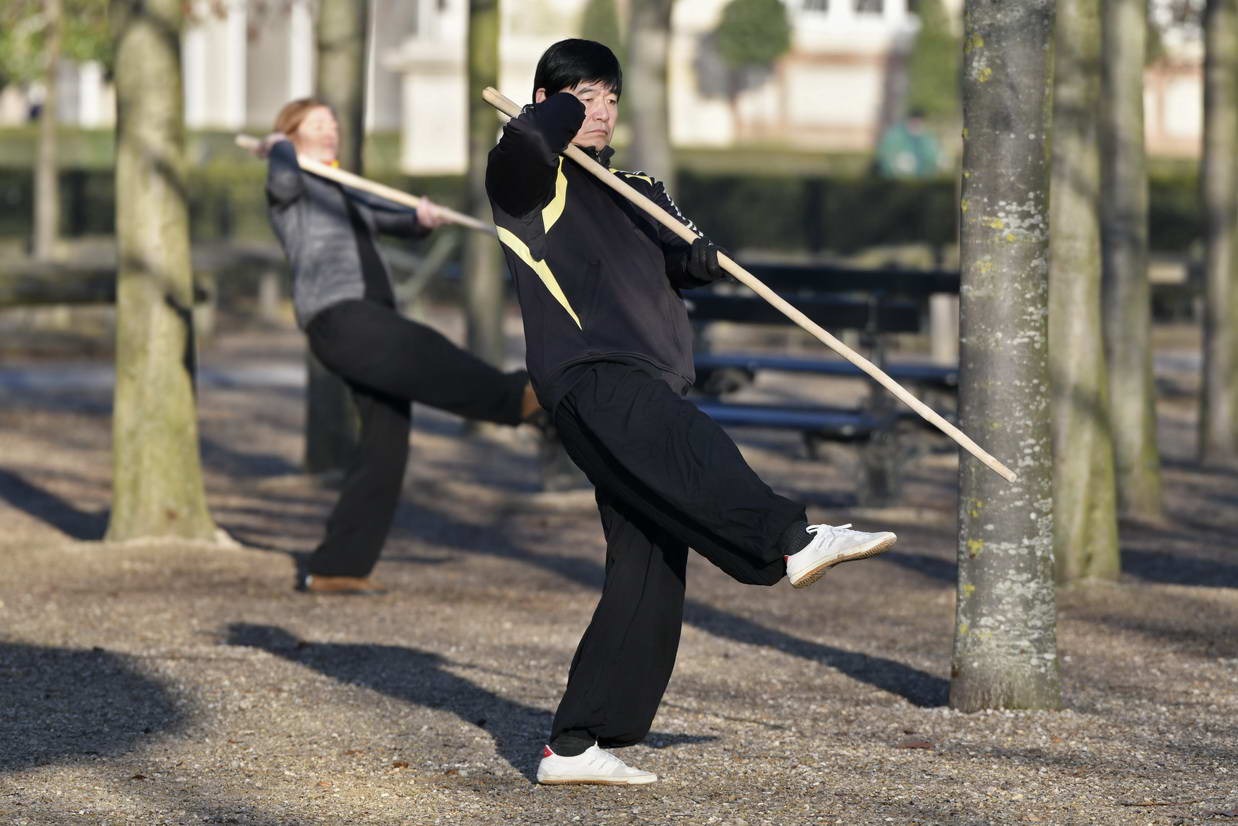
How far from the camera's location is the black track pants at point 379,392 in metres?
7.79

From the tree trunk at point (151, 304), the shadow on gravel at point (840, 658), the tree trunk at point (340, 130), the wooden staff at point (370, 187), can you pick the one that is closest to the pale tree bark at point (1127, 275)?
the shadow on gravel at point (840, 658)

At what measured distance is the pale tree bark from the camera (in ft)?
32.2

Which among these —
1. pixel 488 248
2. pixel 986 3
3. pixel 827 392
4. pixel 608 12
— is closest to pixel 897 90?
pixel 608 12

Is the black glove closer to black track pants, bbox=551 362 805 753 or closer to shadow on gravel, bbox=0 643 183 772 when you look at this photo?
black track pants, bbox=551 362 805 753

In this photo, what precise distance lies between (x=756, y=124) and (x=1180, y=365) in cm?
1448

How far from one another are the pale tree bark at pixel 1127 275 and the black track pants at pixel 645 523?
529cm

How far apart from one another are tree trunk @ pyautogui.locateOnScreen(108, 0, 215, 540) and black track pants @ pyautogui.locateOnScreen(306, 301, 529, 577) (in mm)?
1022

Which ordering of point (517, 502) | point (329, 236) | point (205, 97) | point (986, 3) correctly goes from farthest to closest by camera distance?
1. point (205, 97)
2. point (517, 502)
3. point (329, 236)
4. point (986, 3)

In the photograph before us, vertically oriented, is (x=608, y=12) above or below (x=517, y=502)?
above

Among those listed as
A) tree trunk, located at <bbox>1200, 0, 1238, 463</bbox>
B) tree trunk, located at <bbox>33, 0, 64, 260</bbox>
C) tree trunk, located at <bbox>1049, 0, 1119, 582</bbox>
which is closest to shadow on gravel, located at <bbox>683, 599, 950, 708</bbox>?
tree trunk, located at <bbox>1049, 0, 1119, 582</bbox>

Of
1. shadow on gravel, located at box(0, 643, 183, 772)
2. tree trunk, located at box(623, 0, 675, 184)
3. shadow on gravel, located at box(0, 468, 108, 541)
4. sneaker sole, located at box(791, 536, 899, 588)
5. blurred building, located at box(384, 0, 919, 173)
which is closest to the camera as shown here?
sneaker sole, located at box(791, 536, 899, 588)

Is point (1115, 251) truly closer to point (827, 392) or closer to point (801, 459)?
point (801, 459)

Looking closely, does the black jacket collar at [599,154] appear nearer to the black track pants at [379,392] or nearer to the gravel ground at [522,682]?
the gravel ground at [522,682]

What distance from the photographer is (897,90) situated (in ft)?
102
